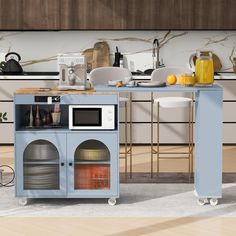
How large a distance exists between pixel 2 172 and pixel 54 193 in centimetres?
127

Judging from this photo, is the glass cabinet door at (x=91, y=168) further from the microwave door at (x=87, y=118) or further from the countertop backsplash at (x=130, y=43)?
the countertop backsplash at (x=130, y=43)

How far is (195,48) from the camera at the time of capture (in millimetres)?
8758

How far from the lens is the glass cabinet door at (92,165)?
5.52m

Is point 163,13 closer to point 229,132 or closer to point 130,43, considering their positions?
point 130,43

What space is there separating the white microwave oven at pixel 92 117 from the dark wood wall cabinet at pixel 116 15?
3.08 metres

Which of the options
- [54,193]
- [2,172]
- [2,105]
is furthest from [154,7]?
[54,193]

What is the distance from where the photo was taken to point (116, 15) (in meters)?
8.43

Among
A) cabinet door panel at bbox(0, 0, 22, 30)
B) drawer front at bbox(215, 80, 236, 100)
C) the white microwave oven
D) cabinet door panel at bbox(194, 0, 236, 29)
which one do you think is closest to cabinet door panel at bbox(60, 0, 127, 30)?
cabinet door panel at bbox(0, 0, 22, 30)

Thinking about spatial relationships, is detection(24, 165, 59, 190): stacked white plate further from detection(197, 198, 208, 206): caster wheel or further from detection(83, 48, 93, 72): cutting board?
detection(83, 48, 93, 72): cutting board

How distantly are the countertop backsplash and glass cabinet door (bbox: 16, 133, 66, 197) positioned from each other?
Result: 334 cm

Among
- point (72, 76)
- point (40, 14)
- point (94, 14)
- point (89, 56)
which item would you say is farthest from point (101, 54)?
point (72, 76)

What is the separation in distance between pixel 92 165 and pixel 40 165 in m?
0.40

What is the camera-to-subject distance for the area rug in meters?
5.31

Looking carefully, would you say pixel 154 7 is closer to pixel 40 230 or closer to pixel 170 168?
pixel 170 168
